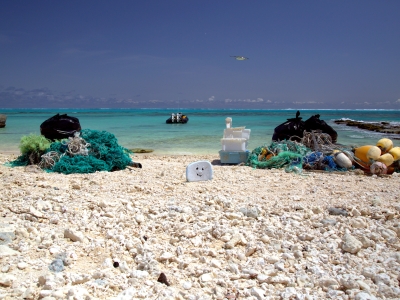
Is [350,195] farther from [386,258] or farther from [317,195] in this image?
[386,258]

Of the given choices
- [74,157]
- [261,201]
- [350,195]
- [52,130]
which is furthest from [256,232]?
[52,130]

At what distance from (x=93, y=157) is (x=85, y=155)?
0.16m

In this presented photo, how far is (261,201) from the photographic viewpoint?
3.58 metres

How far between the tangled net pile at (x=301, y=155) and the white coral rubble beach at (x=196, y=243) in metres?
1.97

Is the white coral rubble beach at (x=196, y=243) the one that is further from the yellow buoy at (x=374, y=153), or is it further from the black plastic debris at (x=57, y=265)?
the yellow buoy at (x=374, y=153)

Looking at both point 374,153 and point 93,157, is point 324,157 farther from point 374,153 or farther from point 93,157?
point 93,157

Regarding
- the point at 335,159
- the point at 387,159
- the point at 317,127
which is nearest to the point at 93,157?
the point at 335,159

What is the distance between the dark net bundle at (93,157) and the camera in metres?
5.78

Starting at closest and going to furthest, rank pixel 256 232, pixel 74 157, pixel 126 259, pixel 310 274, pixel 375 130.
Result: pixel 310 274, pixel 126 259, pixel 256 232, pixel 74 157, pixel 375 130

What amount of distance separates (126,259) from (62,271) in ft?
1.40

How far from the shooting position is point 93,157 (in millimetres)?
6055

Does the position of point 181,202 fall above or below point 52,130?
below

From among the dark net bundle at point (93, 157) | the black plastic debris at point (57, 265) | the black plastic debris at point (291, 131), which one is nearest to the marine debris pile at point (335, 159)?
the black plastic debris at point (291, 131)

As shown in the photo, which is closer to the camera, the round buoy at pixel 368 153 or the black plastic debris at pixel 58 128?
the round buoy at pixel 368 153
